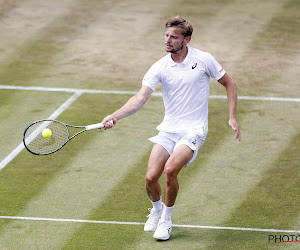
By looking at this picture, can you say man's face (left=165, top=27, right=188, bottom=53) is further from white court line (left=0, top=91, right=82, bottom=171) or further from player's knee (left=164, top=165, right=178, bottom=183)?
white court line (left=0, top=91, right=82, bottom=171)

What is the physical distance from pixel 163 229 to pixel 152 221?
1.17 ft

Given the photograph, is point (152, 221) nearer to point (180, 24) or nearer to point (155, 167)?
point (155, 167)

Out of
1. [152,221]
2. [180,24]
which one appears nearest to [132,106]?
[180,24]

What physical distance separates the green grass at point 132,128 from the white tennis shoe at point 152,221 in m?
0.11

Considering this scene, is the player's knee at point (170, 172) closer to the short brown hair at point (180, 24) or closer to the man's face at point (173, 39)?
the man's face at point (173, 39)

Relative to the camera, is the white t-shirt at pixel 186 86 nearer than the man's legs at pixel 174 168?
No

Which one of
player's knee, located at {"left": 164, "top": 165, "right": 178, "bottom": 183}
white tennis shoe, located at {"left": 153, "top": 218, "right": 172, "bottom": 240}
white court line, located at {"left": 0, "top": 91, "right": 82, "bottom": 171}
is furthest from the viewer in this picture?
white court line, located at {"left": 0, "top": 91, "right": 82, "bottom": 171}

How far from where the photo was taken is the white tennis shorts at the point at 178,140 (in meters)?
9.93

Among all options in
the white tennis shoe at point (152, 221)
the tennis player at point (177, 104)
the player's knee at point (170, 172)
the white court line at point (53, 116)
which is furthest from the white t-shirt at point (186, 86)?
the white court line at point (53, 116)

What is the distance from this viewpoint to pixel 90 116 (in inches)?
572

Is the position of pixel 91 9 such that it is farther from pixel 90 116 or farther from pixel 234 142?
pixel 234 142

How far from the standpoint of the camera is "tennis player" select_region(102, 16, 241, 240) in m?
9.90

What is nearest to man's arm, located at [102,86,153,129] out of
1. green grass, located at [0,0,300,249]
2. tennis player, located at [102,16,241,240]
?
tennis player, located at [102,16,241,240]

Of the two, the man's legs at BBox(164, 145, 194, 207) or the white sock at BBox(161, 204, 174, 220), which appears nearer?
the man's legs at BBox(164, 145, 194, 207)
